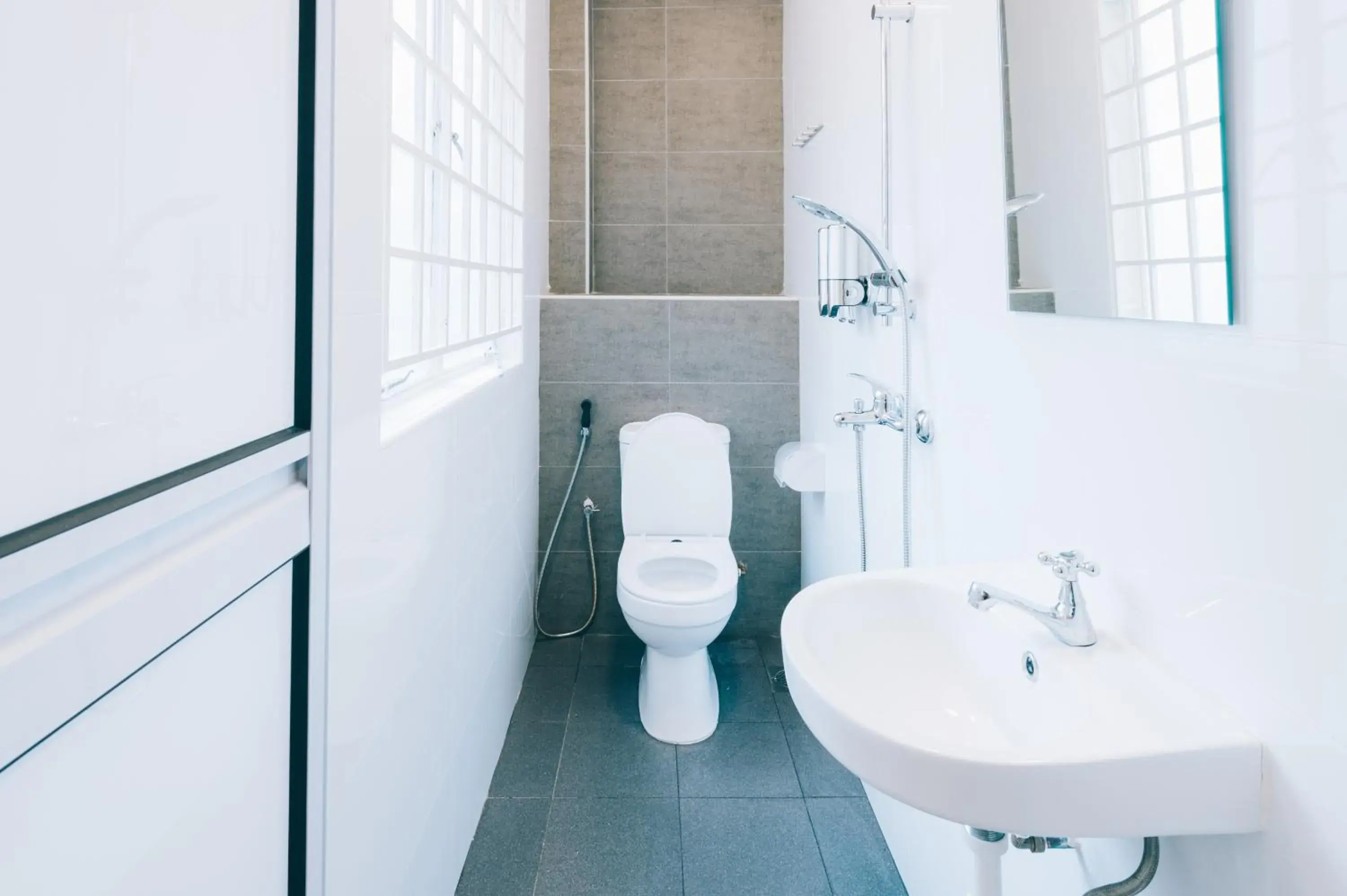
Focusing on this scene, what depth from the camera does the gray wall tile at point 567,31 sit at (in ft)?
9.65

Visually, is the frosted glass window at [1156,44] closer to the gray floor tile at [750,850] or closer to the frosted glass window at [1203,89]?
the frosted glass window at [1203,89]

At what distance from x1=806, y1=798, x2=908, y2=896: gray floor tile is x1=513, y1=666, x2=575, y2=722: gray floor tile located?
0.84 meters

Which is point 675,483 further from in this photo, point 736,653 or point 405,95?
point 405,95

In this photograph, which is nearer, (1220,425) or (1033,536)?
(1220,425)

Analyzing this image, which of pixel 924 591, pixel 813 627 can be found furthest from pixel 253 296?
pixel 924 591

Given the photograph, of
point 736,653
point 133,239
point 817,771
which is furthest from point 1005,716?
point 736,653

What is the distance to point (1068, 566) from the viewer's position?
93cm

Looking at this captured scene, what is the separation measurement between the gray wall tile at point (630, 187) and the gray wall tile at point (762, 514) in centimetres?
122

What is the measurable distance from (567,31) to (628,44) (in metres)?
0.35

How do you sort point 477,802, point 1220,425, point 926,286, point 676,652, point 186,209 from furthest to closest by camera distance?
point 676,652, point 477,802, point 926,286, point 1220,425, point 186,209

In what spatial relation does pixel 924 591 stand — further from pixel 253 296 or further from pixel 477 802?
pixel 477 802

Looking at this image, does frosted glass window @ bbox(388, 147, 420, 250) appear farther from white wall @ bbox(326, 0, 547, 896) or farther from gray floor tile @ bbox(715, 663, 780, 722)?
gray floor tile @ bbox(715, 663, 780, 722)

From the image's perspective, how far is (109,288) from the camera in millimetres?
550

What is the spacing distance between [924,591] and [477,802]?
1.28 meters
